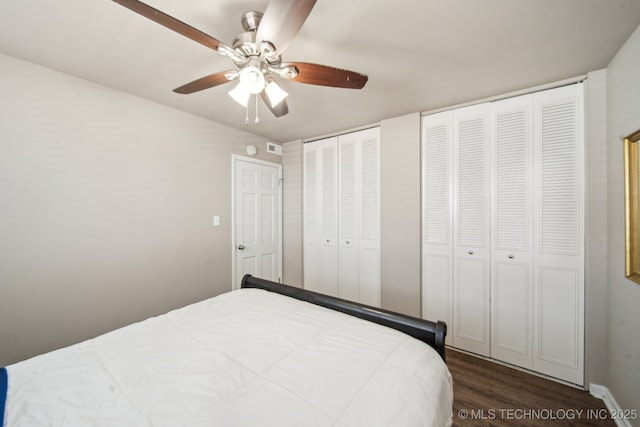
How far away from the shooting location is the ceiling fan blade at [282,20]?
0.92 meters

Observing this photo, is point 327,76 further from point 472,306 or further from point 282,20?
point 472,306

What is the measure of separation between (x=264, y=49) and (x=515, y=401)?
2769 millimetres

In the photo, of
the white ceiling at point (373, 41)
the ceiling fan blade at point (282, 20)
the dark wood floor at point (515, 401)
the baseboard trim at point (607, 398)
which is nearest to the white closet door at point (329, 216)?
the white ceiling at point (373, 41)

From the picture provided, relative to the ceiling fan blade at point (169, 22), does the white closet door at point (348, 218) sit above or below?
below

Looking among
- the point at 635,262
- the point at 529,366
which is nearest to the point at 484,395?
the point at 529,366

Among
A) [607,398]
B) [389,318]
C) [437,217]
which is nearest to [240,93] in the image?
[389,318]

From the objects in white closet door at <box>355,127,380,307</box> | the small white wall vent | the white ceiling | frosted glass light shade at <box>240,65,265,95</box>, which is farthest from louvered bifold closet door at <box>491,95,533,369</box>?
the small white wall vent

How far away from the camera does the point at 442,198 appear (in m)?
2.40

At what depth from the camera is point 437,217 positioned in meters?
2.43

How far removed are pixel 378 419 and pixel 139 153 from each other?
2.62m

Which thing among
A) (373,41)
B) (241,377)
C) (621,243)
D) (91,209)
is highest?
(373,41)

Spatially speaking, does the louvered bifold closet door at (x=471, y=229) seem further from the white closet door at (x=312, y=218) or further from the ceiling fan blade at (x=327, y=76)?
the white closet door at (x=312, y=218)

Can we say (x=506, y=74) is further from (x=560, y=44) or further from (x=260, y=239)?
(x=260, y=239)

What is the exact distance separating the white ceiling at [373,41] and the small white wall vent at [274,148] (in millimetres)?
1311
